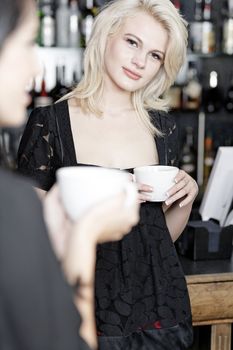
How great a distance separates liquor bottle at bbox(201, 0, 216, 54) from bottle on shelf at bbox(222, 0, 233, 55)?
63mm

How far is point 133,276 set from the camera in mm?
1769

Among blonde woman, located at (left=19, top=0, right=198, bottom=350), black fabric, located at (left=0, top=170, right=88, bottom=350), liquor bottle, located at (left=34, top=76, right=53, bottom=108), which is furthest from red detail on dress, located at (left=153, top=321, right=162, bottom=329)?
liquor bottle, located at (left=34, top=76, right=53, bottom=108)

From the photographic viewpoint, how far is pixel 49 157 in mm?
1828

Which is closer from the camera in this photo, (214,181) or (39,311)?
(39,311)

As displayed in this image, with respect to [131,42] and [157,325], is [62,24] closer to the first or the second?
[131,42]

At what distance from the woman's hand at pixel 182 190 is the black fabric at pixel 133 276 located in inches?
2.6

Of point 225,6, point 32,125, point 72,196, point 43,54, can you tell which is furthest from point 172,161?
point 225,6

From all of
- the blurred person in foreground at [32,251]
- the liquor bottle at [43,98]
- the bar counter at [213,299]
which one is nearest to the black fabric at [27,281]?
the blurred person in foreground at [32,251]

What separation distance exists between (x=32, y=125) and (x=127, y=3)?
41 centimetres

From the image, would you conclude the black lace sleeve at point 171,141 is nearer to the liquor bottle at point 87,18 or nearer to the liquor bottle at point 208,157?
the liquor bottle at point 87,18

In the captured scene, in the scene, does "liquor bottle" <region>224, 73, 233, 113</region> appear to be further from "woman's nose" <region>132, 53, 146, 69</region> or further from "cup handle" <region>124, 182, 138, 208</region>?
"cup handle" <region>124, 182, 138, 208</region>

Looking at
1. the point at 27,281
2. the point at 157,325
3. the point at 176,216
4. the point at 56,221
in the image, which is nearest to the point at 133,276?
the point at 157,325

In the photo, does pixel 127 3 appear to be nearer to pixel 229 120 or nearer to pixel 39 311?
pixel 39 311

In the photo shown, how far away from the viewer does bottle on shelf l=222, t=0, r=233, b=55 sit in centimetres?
403
